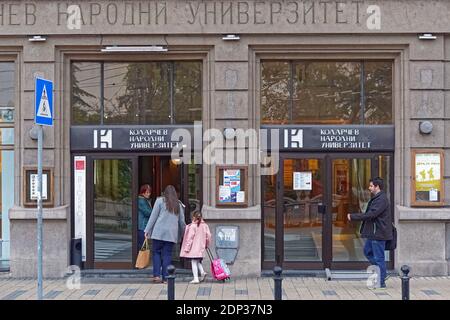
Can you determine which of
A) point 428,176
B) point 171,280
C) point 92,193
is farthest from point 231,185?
point 171,280

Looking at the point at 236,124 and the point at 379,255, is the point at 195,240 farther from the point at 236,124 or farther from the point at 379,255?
the point at 379,255

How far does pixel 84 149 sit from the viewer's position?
43.8 feet

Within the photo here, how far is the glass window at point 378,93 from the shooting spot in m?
13.4

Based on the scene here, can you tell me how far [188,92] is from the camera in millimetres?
13438

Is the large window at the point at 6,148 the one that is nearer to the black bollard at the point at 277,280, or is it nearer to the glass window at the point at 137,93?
the glass window at the point at 137,93

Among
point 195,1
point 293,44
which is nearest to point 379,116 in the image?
point 293,44

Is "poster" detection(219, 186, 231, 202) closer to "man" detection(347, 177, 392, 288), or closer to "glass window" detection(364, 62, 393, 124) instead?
"man" detection(347, 177, 392, 288)

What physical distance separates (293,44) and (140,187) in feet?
13.1

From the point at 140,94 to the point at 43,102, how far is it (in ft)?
14.6

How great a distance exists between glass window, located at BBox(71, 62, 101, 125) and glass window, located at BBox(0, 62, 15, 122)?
119cm

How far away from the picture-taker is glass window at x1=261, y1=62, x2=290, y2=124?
13414 mm

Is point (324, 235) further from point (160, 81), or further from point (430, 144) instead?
point (160, 81)

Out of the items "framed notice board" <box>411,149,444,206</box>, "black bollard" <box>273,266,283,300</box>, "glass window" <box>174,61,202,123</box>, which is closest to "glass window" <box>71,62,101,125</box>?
"glass window" <box>174,61,202,123</box>

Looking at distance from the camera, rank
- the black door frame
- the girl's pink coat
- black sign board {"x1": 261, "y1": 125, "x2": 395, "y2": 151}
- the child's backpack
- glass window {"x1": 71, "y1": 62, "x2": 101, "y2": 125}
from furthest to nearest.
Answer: glass window {"x1": 71, "y1": 62, "x2": 101, "y2": 125} < the black door frame < black sign board {"x1": 261, "y1": 125, "x2": 395, "y2": 151} < the girl's pink coat < the child's backpack
